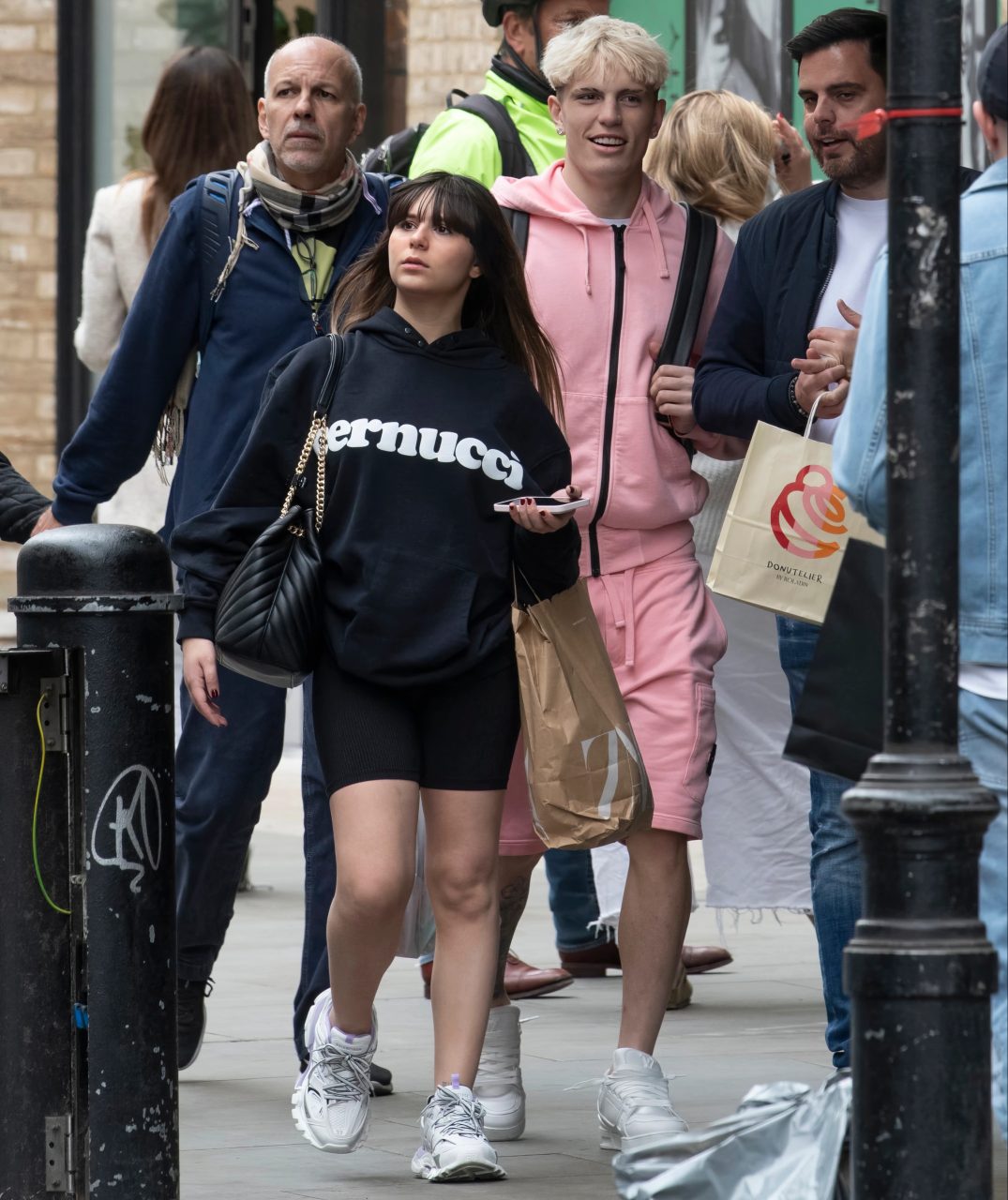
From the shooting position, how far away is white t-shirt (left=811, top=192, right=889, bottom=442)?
5090 mm

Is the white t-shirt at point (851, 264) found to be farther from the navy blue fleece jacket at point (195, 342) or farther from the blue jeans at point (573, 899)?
the blue jeans at point (573, 899)

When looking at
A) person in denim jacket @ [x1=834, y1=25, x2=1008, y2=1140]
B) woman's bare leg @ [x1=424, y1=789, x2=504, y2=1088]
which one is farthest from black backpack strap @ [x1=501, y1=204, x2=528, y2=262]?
person in denim jacket @ [x1=834, y1=25, x2=1008, y2=1140]

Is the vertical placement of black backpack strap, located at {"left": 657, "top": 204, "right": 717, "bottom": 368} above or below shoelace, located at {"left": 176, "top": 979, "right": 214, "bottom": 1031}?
above

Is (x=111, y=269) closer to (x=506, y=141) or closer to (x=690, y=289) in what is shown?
(x=506, y=141)

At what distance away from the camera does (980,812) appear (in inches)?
128

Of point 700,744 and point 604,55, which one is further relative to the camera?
point 604,55

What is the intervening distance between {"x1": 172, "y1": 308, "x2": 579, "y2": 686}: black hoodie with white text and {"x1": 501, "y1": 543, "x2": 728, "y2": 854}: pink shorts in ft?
1.36

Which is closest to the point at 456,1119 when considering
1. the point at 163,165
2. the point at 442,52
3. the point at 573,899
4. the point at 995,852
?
the point at 995,852

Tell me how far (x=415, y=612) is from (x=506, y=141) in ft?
5.52

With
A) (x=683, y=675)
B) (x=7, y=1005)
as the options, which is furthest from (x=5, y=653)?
(x=683, y=675)

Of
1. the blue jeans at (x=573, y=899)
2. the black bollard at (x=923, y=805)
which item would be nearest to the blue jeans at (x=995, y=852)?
the black bollard at (x=923, y=805)

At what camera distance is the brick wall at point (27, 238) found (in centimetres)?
1350

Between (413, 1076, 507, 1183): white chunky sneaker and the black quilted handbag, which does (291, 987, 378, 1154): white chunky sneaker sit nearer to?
(413, 1076, 507, 1183): white chunky sneaker

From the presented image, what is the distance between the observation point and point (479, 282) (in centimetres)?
510
